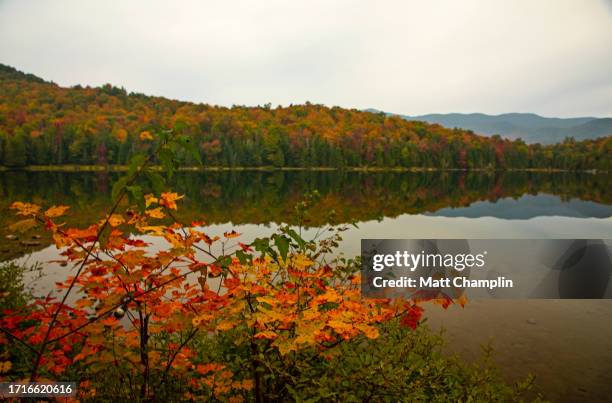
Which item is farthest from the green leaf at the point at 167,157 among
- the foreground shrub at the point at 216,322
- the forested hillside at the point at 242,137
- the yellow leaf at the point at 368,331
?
the forested hillside at the point at 242,137

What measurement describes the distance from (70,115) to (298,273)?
152m

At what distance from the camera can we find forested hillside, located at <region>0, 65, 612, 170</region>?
100 m

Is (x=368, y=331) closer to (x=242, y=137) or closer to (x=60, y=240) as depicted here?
(x=60, y=240)

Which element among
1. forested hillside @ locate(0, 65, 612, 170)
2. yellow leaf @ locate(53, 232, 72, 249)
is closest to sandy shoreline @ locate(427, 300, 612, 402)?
yellow leaf @ locate(53, 232, 72, 249)

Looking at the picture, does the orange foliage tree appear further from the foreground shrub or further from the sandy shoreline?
the sandy shoreline

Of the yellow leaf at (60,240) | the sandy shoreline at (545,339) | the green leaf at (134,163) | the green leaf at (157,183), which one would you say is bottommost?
the sandy shoreline at (545,339)

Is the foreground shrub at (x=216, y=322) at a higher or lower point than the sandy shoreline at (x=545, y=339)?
higher

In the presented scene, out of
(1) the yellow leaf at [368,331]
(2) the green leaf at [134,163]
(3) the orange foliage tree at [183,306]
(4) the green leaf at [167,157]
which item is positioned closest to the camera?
(2) the green leaf at [134,163]

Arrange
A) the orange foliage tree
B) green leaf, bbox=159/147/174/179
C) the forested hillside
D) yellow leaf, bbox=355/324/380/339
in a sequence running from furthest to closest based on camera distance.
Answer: the forested hillside → yellow leaf, bbox=355/324/380/339 → the orange foliage tree → green leaf, bbox=159/147/174/179

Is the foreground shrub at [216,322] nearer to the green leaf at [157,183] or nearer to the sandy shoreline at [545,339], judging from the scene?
the green leaf at [157,183]

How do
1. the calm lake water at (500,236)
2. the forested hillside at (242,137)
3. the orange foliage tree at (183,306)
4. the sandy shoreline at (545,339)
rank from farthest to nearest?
1. the forested hillside at (242,137)
2. the calm lake water at (500,236)
3. the sandy shoreline at (545,339)
4. the orange foliage tree at (183,306)

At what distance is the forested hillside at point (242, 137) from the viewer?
3954 inches

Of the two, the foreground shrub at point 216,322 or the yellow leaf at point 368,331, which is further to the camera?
the yellow leaf at point 368,331

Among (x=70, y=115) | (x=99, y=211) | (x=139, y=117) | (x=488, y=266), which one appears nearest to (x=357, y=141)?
(x=139, y=117)
